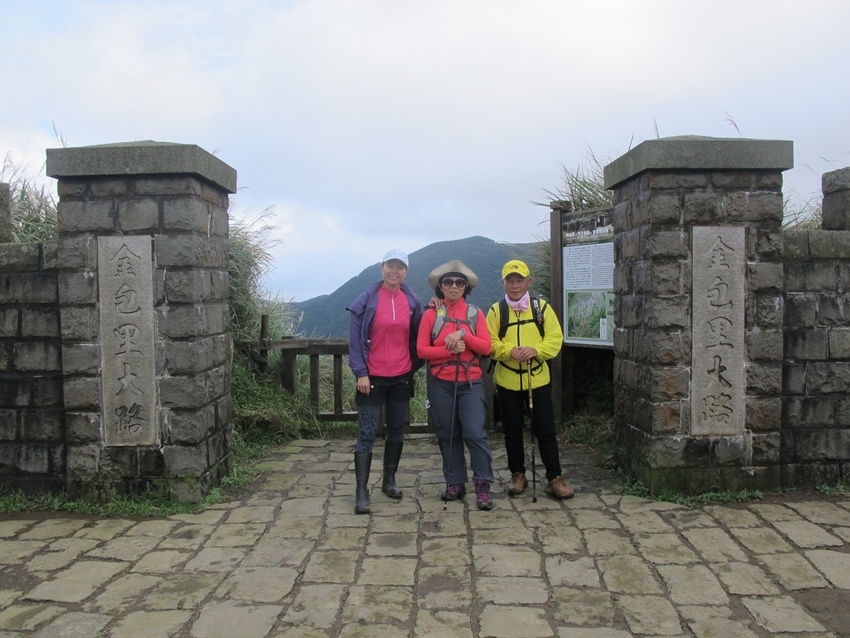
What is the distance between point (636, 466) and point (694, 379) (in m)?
0.86

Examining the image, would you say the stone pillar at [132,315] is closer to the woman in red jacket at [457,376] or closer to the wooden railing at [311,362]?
the woman in red jacket at [457,376]

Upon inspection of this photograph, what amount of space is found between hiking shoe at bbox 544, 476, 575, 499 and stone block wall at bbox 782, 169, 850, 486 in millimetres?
1733

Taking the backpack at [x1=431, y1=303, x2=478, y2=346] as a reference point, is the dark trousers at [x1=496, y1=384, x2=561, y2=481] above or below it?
below

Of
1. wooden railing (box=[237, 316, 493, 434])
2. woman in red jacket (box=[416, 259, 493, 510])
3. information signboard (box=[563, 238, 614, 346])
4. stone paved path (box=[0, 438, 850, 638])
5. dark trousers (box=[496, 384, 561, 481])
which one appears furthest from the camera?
wooden railing (box=[237, 316, 493, 434])

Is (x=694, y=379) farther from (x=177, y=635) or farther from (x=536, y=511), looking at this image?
(x=177, y=635)

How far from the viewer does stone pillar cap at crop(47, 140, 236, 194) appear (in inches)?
195

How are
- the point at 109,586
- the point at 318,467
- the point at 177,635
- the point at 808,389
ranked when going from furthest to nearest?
the point at 318,467 → the point at 808,389 → the point at 109,586 → the point at 177,635

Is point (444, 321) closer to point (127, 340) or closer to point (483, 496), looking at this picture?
point (483, 496)

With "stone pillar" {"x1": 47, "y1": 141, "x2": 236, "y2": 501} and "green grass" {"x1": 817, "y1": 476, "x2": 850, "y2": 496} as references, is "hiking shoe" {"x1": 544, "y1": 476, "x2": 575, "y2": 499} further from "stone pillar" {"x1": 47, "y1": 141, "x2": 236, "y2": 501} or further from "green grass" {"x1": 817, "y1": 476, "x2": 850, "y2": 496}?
"stone pillar" {"x1": 47, "y1": 141, "x2": 236, "y2": 501}

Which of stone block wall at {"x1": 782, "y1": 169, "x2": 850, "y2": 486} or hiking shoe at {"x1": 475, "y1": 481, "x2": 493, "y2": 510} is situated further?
stone block wall at {"x1": 782, "y1": 169, "x2": 850, "y2": 486}

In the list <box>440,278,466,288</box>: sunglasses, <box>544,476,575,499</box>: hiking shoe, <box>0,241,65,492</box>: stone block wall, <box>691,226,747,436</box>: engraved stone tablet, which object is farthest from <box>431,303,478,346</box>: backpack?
<box>0,241,65,492</box>: stone block wall

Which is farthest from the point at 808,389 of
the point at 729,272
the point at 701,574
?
the point at 701,574

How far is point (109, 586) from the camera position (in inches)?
150

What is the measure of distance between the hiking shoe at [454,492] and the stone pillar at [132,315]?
1.88m
